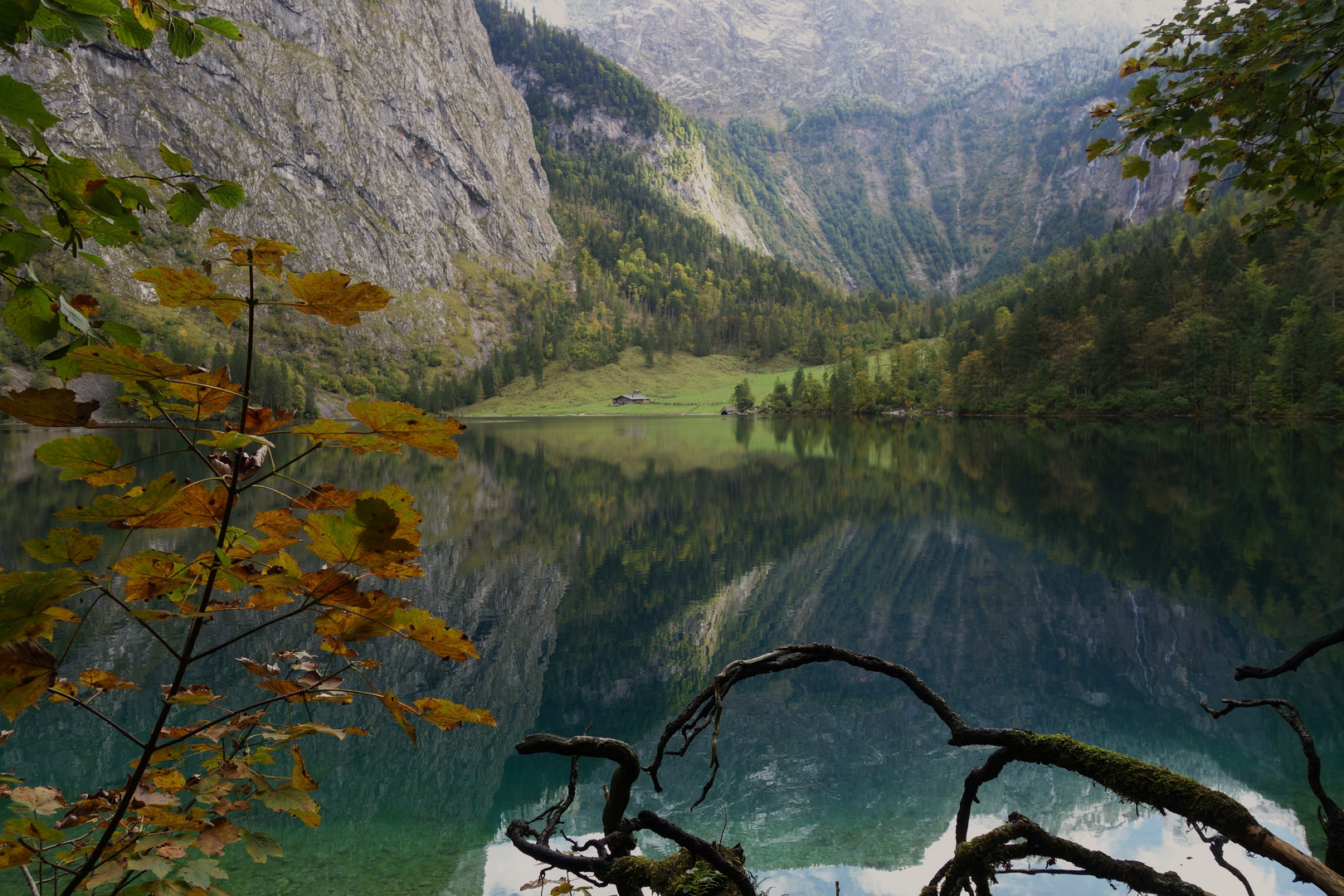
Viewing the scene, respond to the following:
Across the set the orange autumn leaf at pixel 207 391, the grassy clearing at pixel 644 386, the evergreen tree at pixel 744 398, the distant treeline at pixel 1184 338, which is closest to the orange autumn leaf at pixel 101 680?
the orange autumn leaf at pixel 207 391

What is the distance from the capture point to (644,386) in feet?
486

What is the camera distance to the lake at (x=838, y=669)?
7.23 m

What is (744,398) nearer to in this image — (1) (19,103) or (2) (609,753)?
(2) (609,753)

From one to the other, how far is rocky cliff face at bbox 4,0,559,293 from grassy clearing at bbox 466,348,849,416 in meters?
37.1

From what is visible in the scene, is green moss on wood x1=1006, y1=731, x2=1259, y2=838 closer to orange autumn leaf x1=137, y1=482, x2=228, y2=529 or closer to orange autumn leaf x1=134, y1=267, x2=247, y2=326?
orange autumn leaf x1=137, y1=482, x2=228, y2=529

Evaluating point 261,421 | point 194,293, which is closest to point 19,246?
point 194,293

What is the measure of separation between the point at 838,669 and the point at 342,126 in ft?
572

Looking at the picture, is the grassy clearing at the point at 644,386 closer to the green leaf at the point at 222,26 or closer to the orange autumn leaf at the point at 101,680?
the orange autumn leaf at the point at 101,680

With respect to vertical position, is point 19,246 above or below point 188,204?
below

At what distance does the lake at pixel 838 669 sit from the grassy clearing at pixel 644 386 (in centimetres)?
10266

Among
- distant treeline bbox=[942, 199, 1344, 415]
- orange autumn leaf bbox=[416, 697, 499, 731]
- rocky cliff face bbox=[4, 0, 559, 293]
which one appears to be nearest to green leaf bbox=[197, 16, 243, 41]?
orange autumn leaf bbox=[416, 697, 499, 731]

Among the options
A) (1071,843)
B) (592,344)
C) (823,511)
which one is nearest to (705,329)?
(592,344)

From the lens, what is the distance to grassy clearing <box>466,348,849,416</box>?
444ft

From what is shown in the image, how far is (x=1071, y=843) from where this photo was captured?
1.74m
